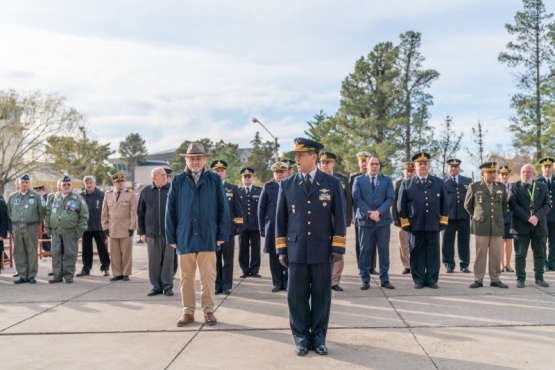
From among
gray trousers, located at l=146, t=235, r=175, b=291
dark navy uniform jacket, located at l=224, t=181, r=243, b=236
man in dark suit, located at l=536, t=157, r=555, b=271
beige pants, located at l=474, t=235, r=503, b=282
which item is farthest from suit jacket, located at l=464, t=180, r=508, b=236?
gray trousers, located at l=146, t=235, r=175, b=291

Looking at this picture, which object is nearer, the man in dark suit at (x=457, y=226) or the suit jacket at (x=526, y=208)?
the suit jacket at (x=526, y=208)

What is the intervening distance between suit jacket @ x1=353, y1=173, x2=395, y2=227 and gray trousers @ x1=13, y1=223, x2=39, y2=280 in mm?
6395

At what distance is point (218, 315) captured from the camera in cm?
755

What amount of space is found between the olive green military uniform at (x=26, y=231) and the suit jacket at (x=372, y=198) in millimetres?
6357

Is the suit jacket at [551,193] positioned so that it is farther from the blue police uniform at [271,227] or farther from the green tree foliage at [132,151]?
the green tree foliage at [132,151]

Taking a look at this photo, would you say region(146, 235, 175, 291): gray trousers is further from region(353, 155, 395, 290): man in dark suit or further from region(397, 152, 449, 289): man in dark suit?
region(397, 152, 449, 289): man in dark suit

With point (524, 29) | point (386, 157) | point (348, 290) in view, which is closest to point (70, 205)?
point (348, 290)

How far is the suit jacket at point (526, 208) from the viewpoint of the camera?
368 inches

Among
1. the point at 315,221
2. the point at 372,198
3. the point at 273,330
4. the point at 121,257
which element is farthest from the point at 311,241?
the point at 121,257

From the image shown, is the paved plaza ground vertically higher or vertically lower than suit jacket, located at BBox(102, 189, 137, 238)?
lower

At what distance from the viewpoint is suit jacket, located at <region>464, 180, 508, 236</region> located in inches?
361

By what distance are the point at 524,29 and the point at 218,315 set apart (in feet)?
137

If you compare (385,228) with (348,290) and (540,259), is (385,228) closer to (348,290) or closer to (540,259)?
(348,290)

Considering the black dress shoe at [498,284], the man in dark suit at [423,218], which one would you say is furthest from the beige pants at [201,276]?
the black dress shoe at [498,284]
